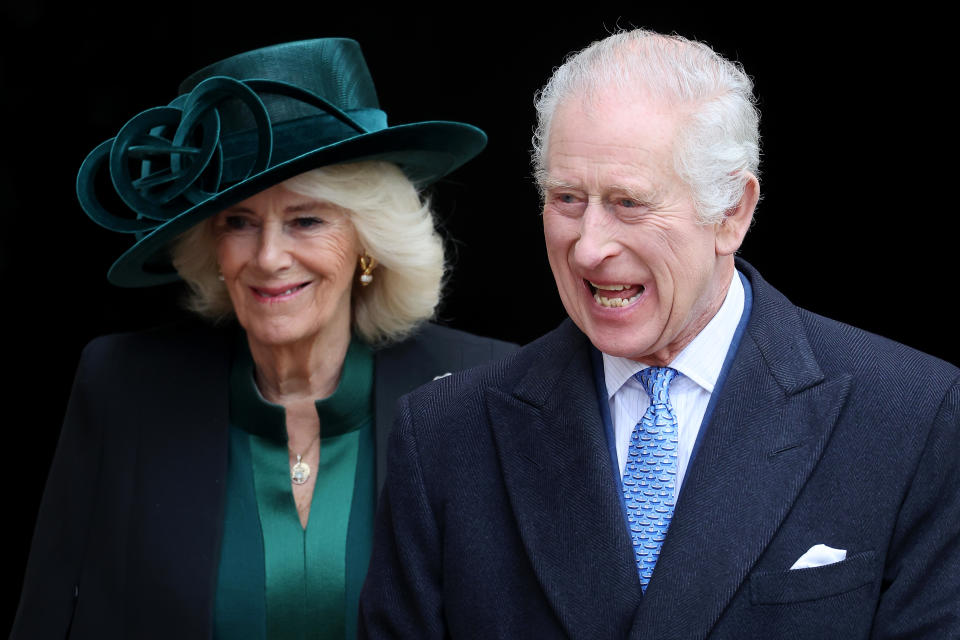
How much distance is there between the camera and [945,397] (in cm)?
233

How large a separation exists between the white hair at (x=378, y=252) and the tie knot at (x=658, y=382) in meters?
1.07

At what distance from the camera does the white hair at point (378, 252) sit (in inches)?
132

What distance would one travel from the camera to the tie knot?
251cm

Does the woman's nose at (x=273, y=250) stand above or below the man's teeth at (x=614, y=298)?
below

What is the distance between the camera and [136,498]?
3312 millimetres

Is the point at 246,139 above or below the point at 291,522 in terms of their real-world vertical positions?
above

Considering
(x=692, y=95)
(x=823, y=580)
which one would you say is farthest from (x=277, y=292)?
(x=823, y=580)

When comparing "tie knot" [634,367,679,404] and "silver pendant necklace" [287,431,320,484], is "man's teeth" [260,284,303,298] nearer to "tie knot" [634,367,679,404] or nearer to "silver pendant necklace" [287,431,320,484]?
"silver pendant necklace" [287,431,320,484]

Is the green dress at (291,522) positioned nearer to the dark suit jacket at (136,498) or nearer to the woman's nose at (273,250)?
the dark suit jacket at (136,498)

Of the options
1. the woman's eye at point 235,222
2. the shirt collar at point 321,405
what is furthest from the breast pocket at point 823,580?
the woman's eye at point 235,222

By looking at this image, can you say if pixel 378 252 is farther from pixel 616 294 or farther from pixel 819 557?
pixel 819 557

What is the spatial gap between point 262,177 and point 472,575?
111 centimetres

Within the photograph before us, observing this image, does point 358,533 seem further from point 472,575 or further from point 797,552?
point 797,552

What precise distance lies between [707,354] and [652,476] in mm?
244
